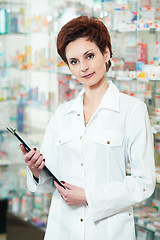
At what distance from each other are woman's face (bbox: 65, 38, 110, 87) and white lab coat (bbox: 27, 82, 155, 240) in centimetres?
11

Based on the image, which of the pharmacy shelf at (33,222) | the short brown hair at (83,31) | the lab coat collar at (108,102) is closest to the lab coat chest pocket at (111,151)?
the lab coat collar at (108,102)

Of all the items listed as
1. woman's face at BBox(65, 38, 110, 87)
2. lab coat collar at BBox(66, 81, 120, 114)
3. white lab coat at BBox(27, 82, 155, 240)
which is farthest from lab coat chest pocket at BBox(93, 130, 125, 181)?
woman's face at BBox(65, 38, 110, 87)

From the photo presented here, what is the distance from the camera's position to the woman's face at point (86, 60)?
1.91 metres

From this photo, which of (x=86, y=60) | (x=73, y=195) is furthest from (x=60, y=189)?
(x=86, y=60)

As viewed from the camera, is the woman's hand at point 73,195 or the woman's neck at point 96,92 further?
the woman's neck at point 96,92

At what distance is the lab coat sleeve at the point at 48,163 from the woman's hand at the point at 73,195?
172 millimetres

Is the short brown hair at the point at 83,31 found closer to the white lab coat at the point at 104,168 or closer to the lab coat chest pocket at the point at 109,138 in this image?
the white lab coat at the point at 104,168

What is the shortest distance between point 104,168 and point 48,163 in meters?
0.35

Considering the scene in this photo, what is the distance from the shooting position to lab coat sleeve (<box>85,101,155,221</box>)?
5.93 feet

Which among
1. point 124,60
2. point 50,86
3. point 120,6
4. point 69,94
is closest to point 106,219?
point 124,60

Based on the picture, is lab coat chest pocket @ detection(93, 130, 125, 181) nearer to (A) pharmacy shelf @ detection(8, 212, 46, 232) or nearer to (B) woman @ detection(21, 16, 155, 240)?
(B) woman @ detection(21, 16, 155, 240)

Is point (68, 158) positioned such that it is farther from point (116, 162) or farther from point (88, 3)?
point (88, 3)

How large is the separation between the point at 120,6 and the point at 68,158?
1.57 m

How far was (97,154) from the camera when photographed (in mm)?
1914
